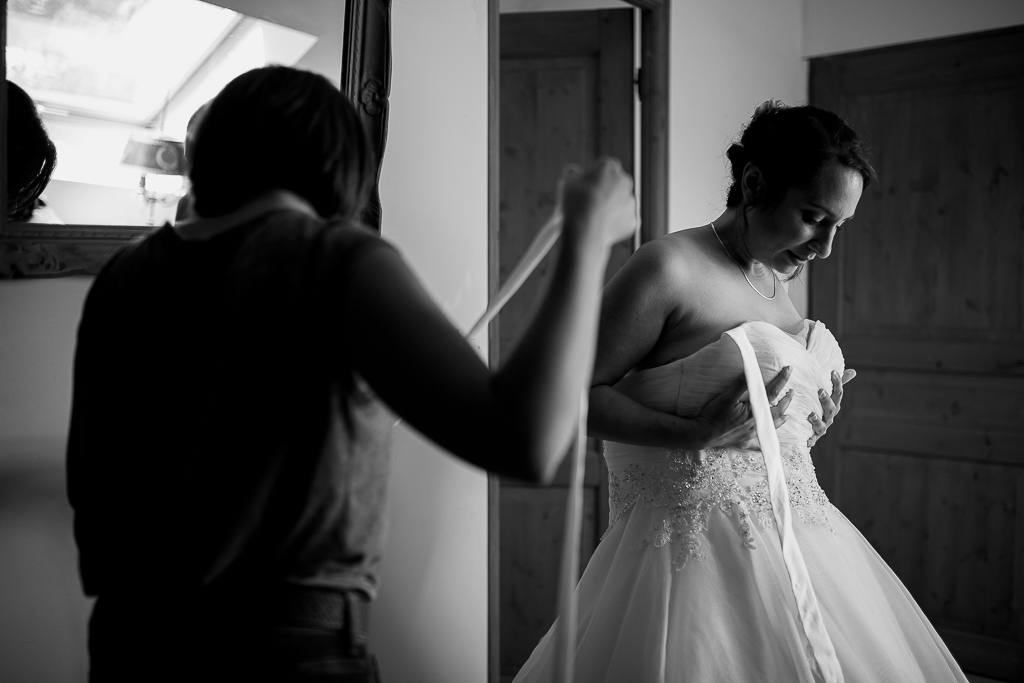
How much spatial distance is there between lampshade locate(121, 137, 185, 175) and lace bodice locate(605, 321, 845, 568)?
0.93 metres

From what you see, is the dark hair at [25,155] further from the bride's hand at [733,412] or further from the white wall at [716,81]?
the white wall at [716,81]

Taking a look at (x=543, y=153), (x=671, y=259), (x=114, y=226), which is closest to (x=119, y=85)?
(x=114, y=226)

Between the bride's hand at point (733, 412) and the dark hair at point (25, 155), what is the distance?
118 centimetres

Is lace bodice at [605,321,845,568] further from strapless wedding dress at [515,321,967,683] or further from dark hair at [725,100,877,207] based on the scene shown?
dark hair at [725,100,877,207]

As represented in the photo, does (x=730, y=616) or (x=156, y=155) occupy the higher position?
(x=156, y=155)

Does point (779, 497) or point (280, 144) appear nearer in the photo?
point (280, 144)

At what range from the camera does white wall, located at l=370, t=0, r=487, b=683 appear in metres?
1.98

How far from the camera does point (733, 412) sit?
1611 mm

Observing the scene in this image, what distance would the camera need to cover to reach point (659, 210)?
2.97 metres

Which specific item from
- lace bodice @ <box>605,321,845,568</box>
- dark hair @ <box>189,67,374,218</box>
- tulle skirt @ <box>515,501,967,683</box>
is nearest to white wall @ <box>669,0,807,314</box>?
lace bodice @ <box>605,321,845,568</box>

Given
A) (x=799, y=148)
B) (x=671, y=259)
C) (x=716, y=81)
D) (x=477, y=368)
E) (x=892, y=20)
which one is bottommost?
(x=477, y=368)

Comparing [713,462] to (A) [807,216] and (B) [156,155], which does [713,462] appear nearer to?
(A) [807,216]

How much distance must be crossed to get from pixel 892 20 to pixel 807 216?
2.28 m

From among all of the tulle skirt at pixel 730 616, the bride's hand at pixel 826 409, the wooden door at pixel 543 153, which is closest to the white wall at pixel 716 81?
the wooden door at pixel 543 153
